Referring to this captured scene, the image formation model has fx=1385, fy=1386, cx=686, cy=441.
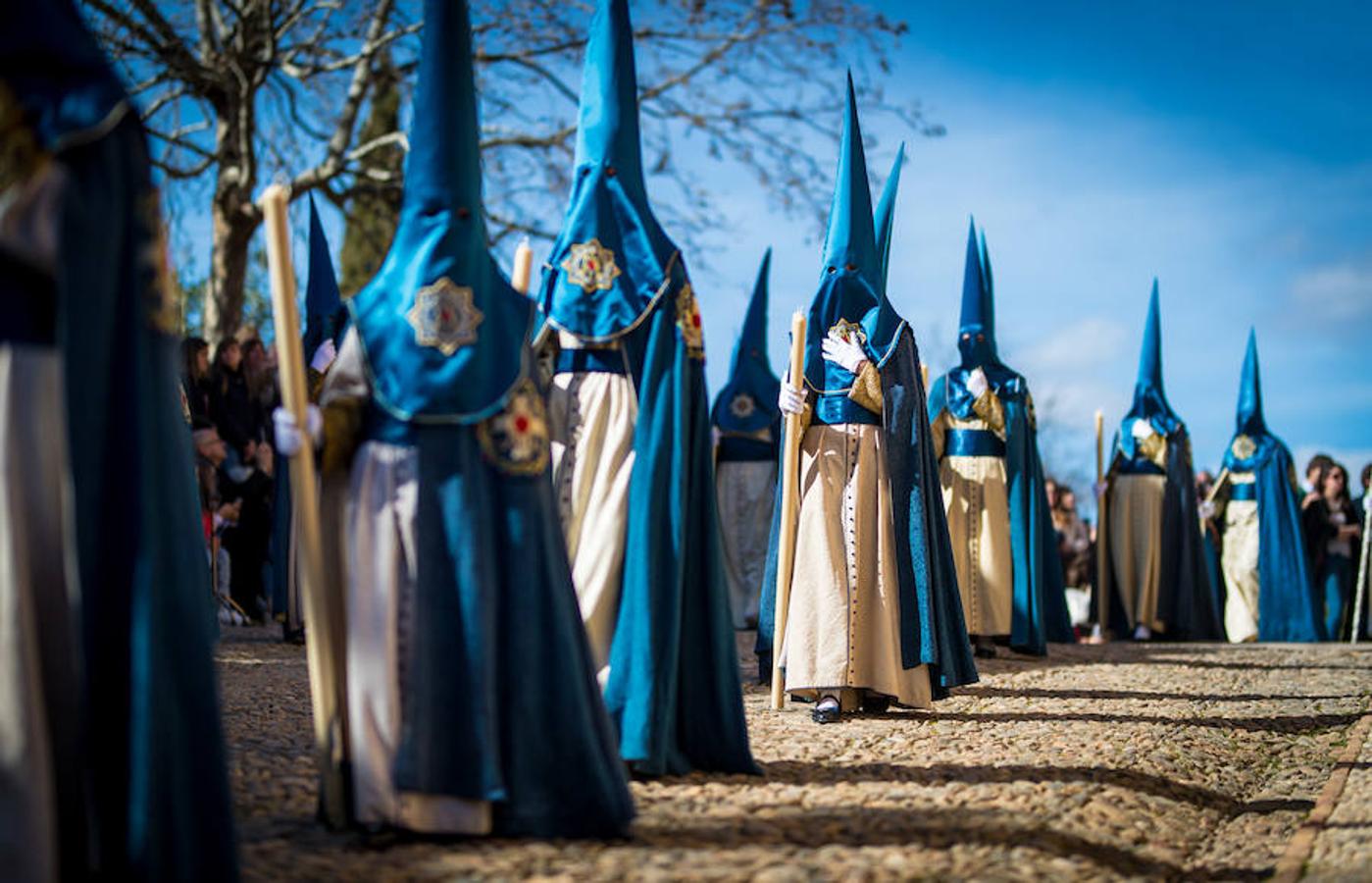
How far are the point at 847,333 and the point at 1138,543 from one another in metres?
7.31

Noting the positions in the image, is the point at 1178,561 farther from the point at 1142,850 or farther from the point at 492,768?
the point at 492,768

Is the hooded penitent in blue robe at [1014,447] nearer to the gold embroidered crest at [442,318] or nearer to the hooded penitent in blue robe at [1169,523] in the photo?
the hooded penitent in blue robe at [1169,523]

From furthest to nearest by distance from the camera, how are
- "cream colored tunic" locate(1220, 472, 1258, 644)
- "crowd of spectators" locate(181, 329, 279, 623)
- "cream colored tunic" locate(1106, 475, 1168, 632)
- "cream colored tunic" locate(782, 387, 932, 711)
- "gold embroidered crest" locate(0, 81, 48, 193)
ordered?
"cream colored tunic" locate(1220, 472, 1258, 644) → "cream colored tunic" locate(1106, 475, 1168, 632) → "crowd of spectators" locate(181, 329, 279, 623) → "cream colored tunic" locate(782, 387, 932, 711) → "gold embroidered crest" locate(0, 81, 48, 193)

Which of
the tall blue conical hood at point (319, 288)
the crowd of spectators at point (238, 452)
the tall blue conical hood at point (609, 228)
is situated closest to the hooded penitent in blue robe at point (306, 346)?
the tall blue conical hood at point (319, 288)

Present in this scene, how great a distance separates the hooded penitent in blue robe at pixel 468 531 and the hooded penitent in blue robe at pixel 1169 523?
994 centimetres

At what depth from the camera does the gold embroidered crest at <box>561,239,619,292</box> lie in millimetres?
4965

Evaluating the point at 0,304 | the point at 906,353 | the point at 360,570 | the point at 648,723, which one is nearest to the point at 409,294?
the point at 360,570

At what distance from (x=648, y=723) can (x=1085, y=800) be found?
4.96 feet

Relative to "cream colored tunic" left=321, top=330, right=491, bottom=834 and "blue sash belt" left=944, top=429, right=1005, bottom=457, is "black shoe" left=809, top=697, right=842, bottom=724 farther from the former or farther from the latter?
"blue sash belt" left=944, top=429, right=1005, bottom=457

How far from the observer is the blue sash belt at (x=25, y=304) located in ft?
9.57

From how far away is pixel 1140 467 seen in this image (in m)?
12.9

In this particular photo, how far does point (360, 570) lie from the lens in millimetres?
3684

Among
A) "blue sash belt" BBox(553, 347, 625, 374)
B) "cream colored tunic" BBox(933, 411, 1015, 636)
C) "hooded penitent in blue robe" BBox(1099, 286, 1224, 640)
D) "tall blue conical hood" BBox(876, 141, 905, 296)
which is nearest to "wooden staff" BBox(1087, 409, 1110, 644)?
"hooded penitent in blue robe" BBox(1099, 286, 1224, 640)

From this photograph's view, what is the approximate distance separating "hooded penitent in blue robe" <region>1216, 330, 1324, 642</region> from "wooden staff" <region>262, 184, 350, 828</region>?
11.8m
